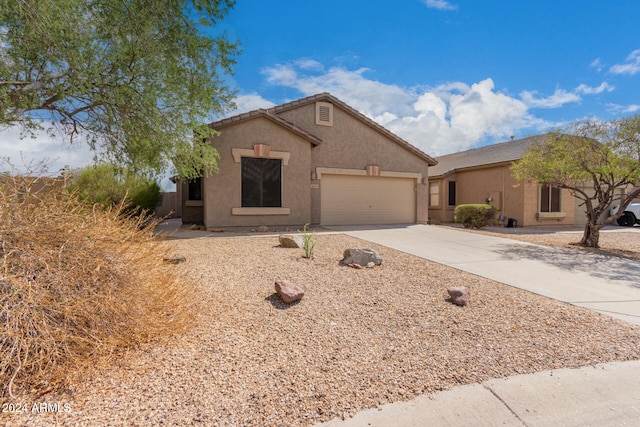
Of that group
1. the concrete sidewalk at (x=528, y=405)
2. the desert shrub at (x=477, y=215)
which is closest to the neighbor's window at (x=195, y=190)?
the desert shrub at (x=477, y=215)

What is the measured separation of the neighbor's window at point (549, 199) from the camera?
16653 mm

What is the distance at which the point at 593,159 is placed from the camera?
9062 millimetres

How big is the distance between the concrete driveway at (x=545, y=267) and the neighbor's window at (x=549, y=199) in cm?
859

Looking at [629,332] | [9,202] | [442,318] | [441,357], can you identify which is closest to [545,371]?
[441,357]

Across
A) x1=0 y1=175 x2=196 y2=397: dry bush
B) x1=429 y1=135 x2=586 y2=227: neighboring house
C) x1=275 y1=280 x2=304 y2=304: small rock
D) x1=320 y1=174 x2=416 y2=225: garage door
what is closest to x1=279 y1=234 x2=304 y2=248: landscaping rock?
x1=275 y1=280 x2=304 y2=304: small rock

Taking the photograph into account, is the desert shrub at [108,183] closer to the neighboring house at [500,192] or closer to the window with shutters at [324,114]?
the window with shutters at [324,114]

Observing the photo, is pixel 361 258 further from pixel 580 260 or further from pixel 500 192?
pixel 500 192

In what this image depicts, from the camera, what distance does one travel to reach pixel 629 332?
3697mm

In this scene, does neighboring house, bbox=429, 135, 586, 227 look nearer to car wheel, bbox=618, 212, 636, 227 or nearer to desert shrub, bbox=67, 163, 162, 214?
car wheel, bbox=618, 212, 636, 227

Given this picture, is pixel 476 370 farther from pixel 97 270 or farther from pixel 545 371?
pixel 97 270

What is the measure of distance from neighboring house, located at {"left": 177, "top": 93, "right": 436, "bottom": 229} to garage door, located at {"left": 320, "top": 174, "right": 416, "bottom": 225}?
0.14 ft

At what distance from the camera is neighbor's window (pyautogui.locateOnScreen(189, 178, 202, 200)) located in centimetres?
1428

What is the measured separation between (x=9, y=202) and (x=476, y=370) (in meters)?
4.42

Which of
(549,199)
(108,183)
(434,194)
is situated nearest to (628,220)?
(549,199)
